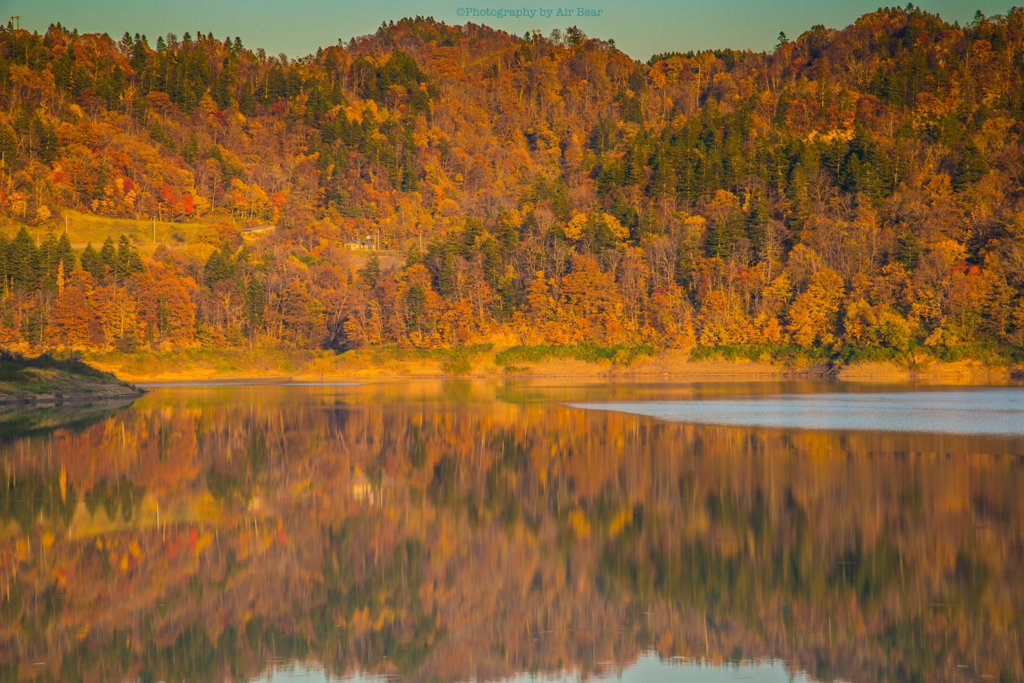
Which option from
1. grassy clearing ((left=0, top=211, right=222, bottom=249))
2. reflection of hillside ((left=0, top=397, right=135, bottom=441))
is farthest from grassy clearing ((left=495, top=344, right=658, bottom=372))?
grassy clearing ((left=0, top=211, right=222, bottom=249))

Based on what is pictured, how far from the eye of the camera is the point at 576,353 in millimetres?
71750

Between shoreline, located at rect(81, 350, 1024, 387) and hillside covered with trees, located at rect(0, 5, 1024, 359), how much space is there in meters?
1.83

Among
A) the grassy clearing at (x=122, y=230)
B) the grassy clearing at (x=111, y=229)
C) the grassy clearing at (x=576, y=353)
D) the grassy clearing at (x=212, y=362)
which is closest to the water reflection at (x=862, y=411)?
the grassy clearing at (x=576, y=353)

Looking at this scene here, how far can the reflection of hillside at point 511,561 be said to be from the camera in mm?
8219

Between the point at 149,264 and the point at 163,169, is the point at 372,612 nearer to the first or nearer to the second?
the point at 149,264

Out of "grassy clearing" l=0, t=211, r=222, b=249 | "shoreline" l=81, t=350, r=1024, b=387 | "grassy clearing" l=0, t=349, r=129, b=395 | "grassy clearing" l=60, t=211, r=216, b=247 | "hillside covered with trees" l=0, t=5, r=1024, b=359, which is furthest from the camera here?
"grassy clearing" l=60, t=211, r=216, b=247

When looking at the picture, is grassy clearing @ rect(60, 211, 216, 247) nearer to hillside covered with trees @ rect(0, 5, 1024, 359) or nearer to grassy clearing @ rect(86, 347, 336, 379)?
hillside covered with trees @ rect(0, 5, 1024, 359)

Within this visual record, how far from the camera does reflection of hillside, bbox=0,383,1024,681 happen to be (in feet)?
27.0

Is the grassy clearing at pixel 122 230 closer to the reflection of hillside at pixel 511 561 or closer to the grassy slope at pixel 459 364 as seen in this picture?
the grassy slope at pixel 459 364

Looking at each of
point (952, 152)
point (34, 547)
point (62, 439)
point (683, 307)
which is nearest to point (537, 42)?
point (952, 152)

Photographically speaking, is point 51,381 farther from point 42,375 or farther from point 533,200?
point 533,200

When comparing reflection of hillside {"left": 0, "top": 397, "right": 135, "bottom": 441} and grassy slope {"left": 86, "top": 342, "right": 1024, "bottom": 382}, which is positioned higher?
reflection of hillside {"left": 0, "top": 397, "right": 135, "bottom": 441}

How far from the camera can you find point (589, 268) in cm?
7512

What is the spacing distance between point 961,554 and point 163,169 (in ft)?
359
